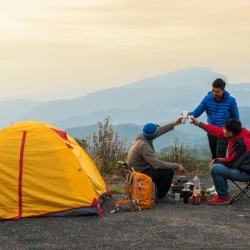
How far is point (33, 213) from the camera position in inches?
313

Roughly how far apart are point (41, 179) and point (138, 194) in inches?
59.6

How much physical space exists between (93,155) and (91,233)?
6.32 metres

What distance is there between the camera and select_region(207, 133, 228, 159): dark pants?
9.27 metres

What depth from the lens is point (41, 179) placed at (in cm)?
808

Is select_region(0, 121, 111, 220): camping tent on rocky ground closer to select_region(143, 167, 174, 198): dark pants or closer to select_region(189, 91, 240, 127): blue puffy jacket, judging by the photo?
select_region(143, 167, 174, 198): dark pants

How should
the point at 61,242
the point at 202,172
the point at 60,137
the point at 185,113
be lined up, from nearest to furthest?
the point at 61,242 < the point at 60,137 < the point at 185,113 < the point at 202,172

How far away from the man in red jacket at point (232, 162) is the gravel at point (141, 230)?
1.18 ft

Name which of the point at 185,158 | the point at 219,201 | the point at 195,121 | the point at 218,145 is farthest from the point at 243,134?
the point at 185,158

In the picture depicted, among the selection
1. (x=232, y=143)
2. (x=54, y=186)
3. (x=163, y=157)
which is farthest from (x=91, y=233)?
(x=163, y=157)

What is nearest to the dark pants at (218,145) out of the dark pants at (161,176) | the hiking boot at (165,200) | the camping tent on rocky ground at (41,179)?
the dark pants at (161,176)

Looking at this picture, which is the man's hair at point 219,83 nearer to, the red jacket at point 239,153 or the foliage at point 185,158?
the red jacket at point 239,153

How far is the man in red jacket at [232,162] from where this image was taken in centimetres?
850

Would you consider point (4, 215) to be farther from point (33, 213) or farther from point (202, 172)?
point (202, 172)

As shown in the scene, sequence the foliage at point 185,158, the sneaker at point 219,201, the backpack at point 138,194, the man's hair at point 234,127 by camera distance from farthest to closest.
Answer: the foliage at point 185,158
the sneaker at point 219,201
the man's hair at point 234,127
the backpack at point 138,194
